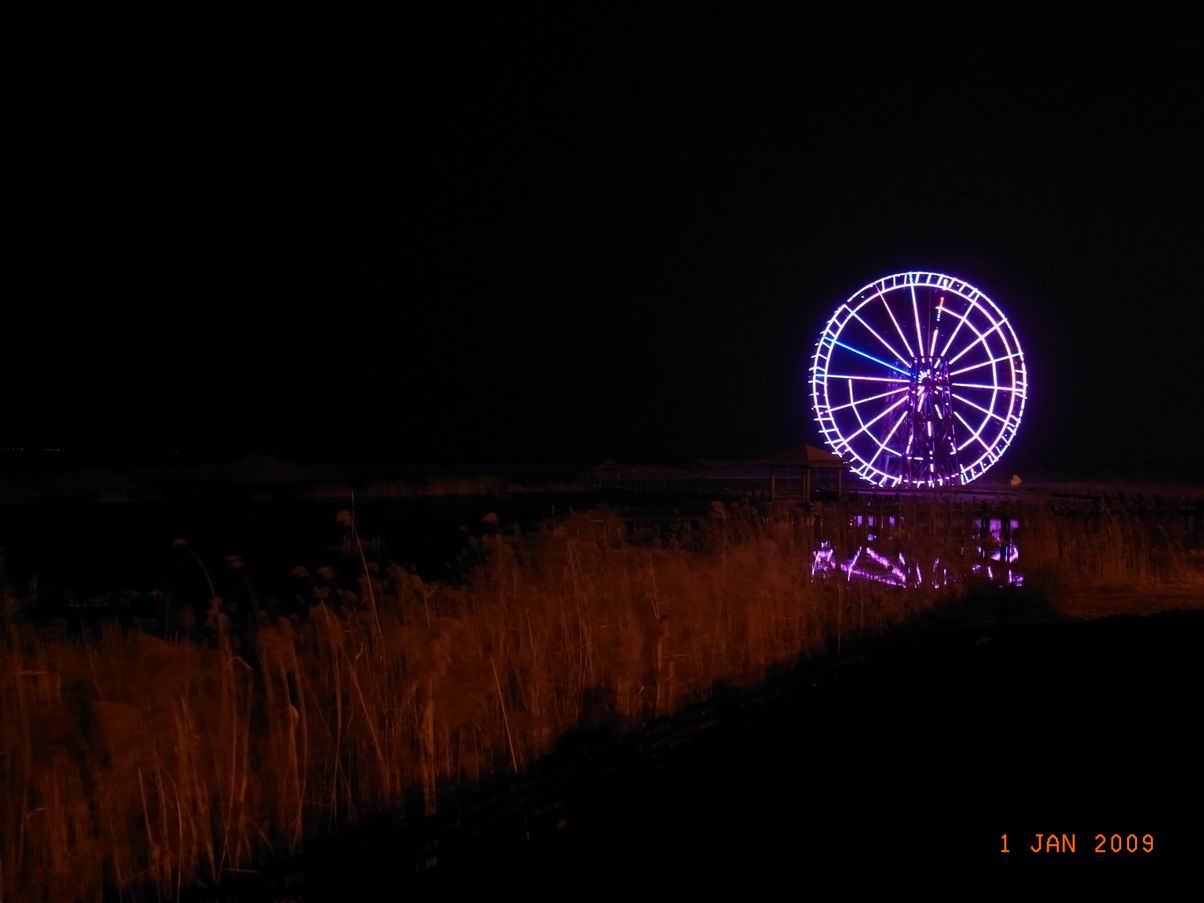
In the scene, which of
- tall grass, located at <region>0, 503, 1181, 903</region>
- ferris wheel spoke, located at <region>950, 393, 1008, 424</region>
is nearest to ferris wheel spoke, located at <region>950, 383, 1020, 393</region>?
ferris wheel spoke, located at <region>950, 393, 1008, 424</region>

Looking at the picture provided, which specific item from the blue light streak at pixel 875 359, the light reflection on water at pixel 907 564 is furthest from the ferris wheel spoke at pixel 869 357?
the light reflection on water at pixel 907 564

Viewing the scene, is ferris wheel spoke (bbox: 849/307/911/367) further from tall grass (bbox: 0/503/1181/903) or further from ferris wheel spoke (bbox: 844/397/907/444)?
tall grass (bbox: 0/503/1181/903)

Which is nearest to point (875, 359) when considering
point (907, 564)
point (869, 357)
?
point (869, 357)

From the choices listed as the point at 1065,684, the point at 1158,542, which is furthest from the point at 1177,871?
the point at 1158,542

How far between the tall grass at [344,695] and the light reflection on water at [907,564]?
1411 mm

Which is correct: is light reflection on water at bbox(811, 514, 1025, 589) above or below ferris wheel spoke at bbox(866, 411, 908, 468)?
below

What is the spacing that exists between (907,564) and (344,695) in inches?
312

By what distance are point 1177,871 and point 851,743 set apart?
1776mm

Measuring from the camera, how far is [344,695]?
6.25 meters

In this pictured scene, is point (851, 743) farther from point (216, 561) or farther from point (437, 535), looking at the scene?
point (437, 535)

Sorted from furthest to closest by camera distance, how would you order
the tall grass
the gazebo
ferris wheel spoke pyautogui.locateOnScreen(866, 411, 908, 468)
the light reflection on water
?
ferris wheel spoke pyautogui.locateOnScreen(866, 411, 908, 468)
the gazebo
the light reflection on water
the tall grass

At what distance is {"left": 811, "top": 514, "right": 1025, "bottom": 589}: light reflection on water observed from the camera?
36.2 feet

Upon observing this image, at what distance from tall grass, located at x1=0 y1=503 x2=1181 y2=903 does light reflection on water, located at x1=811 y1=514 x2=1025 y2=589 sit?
141 centimetres

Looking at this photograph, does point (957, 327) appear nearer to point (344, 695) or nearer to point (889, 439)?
point (889, 439)
